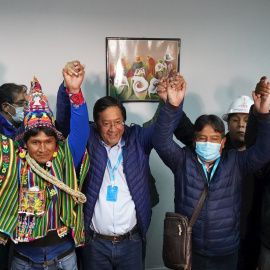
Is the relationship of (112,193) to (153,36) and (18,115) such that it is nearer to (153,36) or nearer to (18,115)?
(18,115)

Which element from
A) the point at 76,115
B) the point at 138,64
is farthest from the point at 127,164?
the point at 138,64

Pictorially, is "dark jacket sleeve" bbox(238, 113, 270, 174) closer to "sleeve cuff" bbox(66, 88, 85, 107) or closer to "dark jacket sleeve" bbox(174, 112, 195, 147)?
"dark jacket sleeve" bbox(174, 112, 195, 147)

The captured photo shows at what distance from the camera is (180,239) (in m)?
1.92

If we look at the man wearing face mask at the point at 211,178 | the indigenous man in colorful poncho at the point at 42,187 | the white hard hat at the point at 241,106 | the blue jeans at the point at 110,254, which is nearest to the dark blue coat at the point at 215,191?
the man wearing face mask at the point at 211,178

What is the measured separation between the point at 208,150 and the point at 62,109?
35.1 inches

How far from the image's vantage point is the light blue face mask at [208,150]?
1.95m

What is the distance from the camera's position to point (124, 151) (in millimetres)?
2031

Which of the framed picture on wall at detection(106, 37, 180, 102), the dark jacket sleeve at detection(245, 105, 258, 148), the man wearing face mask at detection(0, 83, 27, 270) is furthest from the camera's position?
the framed picture on wall at detection(106, 37, 180, 102)

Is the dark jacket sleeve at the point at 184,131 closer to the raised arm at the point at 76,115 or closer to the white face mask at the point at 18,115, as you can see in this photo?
the raised arm at the point at 76,115

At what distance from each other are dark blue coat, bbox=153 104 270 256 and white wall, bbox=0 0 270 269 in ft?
3.85

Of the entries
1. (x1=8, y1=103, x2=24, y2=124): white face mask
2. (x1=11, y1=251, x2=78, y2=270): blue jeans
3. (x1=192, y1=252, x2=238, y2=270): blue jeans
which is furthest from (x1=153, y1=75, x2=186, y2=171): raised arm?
(x1=8, y1=103, x2=24, y2=124): white face mask

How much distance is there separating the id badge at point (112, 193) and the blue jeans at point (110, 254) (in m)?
0.26

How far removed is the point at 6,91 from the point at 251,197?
6.31ft

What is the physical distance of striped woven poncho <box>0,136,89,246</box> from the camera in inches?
65.2
